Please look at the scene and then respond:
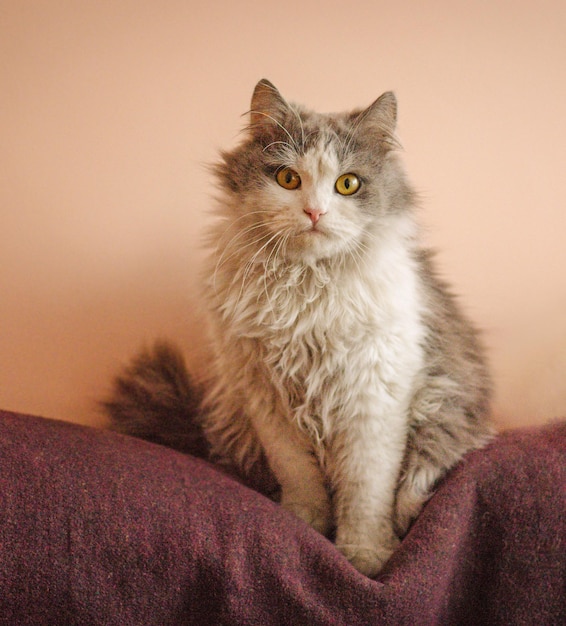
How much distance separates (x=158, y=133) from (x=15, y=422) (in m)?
0.91

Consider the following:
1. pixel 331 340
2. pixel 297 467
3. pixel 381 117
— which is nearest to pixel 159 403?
pixel 297 467

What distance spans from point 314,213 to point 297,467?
1.80 ft

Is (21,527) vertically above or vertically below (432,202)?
below

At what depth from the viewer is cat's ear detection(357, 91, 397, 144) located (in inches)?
Answer: 45.4

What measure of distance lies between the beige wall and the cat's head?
475mm

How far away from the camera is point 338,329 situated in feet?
3.76

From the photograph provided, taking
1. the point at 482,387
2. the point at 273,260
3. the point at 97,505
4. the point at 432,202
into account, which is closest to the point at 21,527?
the point at 97,505

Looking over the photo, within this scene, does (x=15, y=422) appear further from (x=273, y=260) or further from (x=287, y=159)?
(x=287, y=159)

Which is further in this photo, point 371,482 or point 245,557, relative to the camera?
point 371,482

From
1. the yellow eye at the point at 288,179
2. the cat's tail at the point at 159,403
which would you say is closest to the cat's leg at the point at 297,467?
the cat's tail at the point at 159,403

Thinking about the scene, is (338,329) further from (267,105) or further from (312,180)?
(267,105)

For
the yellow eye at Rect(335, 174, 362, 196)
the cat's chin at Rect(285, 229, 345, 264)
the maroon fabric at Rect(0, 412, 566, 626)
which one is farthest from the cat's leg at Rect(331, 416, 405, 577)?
the yellow eye at Rect(335, 174, 362, 196)

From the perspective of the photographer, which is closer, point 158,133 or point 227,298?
point 227,298

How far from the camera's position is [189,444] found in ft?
5.03
